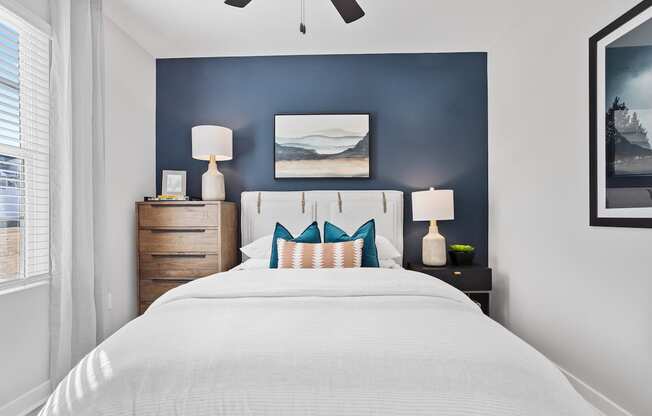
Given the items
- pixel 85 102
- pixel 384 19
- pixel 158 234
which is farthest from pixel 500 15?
pixel 158 234

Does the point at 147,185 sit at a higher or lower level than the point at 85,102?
lower

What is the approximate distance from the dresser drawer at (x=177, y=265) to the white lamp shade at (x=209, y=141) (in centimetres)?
85

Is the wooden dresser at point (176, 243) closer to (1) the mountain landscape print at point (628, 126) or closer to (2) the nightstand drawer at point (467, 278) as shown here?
(2) the nightstand drawer at point (467, 278)

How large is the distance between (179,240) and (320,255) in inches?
51.6

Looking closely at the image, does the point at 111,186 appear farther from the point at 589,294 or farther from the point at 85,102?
the point at 589,294

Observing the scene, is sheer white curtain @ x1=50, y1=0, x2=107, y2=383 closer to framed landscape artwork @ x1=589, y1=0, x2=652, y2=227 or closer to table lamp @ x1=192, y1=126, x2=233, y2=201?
table lamp @ x1=192, y1=126, x2=233, y2=201

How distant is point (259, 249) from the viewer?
10.3 ft

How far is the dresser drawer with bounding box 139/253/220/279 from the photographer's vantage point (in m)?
3.11

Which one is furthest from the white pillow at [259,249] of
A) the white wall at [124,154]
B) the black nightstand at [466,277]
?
the black nightstand at [466,277]

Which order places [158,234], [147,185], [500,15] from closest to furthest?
[500,15] < [158,234] < [147,185]

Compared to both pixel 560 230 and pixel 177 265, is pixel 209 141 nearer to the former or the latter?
pixel 177 265

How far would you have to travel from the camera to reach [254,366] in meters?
1.14

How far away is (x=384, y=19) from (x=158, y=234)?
2.46m

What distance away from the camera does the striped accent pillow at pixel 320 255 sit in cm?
248
